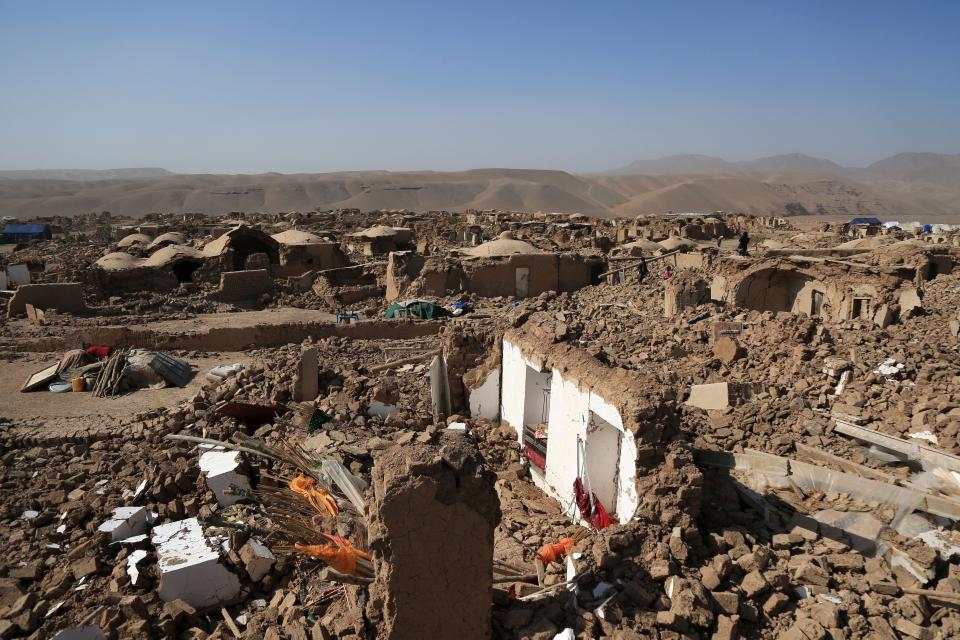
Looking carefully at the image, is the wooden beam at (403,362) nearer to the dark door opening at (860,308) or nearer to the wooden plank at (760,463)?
the wooden plank at (760,463)

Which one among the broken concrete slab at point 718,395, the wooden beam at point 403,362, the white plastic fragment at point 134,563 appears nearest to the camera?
the white plastic fragment at point 134,563

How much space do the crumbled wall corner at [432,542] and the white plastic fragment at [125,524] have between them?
10.8 ft

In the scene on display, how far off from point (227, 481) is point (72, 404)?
5461 millimetres

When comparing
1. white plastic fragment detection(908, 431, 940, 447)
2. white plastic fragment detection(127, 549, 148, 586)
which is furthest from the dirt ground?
white plastic fragment detection(908, 431, 940, 447)

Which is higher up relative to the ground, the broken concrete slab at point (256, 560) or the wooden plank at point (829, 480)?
the wooden plank at point (829, 480)

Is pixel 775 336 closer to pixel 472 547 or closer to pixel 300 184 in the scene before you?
pixel 472 547

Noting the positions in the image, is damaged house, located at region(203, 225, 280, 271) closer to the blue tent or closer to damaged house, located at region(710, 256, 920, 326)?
damaged house, located at region(710, 256, 920, 326)

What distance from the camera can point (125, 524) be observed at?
20.1 feet

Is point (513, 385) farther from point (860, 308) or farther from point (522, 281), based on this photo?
point (522, 281)

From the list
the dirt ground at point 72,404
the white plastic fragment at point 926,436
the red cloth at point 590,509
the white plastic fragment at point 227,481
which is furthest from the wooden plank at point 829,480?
the dirt ground at point 72,404

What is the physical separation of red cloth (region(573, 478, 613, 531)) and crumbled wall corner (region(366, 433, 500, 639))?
80.2 inches

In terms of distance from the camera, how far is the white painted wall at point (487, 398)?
Result: 884cm

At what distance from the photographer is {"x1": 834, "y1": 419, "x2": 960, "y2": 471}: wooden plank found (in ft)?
21.6

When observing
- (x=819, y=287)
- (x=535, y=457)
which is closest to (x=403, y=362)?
(x=535, y=457)
